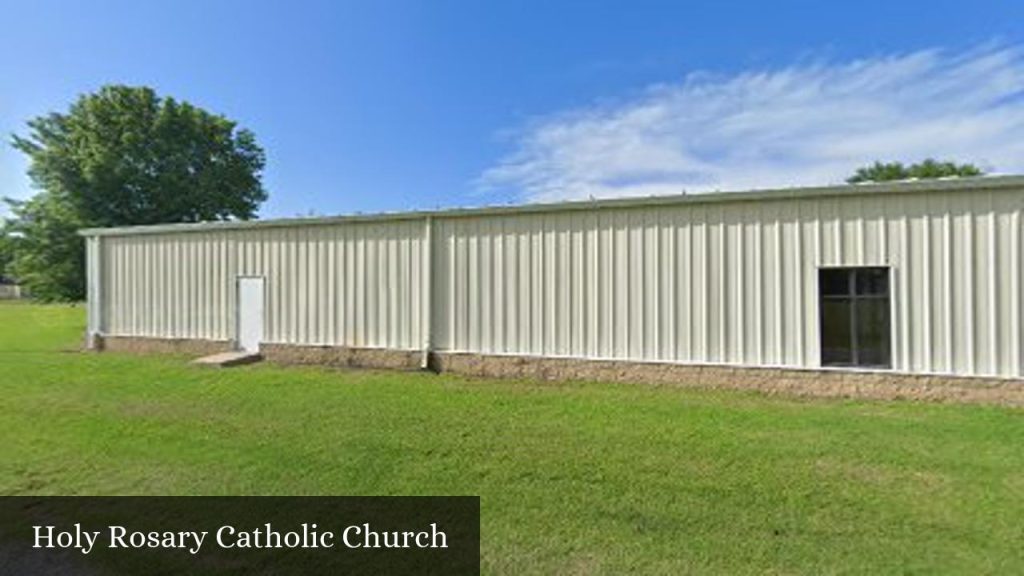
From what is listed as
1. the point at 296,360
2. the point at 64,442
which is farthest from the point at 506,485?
the point at 296,360

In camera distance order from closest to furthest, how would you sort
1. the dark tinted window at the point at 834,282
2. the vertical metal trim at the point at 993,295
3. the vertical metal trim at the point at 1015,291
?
the vertical metal trim at the point at 1015,291, the vertical metal trim at the point at 993,295, the dark tinted window at the point at 834,282

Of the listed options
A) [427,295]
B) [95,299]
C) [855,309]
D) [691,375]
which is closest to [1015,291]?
[855,309]

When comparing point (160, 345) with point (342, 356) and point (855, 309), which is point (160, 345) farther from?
point (855, 309)

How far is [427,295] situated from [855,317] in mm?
8046

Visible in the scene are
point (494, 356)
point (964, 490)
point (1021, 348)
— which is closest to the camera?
point (964, 490)

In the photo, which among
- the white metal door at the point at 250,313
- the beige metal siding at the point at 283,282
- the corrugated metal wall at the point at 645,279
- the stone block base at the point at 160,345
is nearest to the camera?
the corrugated metal wall at the point at 645,279

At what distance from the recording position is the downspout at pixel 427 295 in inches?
536

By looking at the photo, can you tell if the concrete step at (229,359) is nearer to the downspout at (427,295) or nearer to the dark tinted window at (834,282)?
the downspout at (427,295)

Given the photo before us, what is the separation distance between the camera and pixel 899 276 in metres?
9.83

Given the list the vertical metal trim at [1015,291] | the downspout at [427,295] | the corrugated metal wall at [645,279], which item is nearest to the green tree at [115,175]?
the corrugated metal wall at [645,279]

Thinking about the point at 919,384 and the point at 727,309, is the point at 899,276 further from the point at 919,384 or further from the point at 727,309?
the point at 727,309

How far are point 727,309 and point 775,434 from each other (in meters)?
3.50

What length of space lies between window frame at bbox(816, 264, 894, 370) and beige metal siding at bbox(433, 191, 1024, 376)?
0.09m

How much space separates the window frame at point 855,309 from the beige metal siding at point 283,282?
7.77 meters
